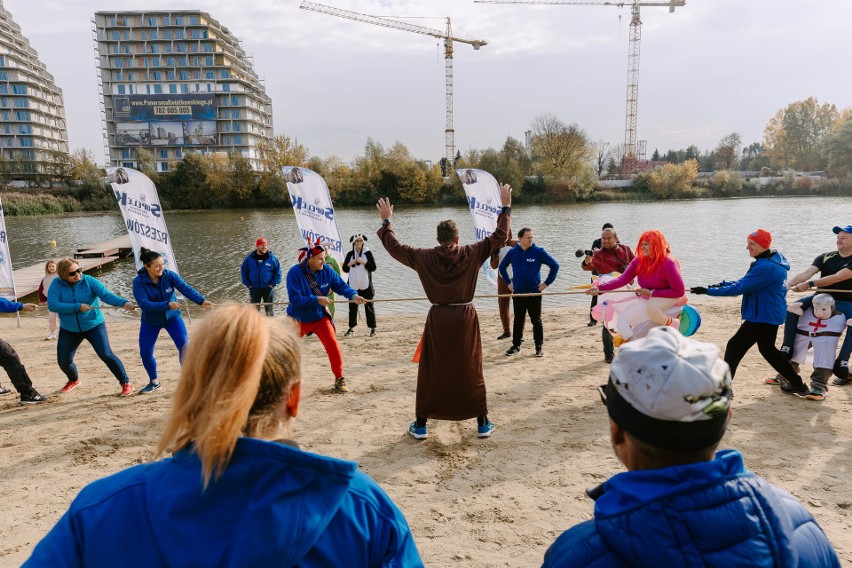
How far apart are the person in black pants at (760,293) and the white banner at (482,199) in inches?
222

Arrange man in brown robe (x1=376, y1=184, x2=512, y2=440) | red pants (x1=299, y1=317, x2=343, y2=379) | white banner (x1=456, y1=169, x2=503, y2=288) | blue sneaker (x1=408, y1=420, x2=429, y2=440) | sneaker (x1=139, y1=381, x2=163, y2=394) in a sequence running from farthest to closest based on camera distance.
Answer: white banner (x1=456, y1=169, x2=503, y2=288) < sneaker (x1=139, y1=381, x2=163, y2=394) < red pants (x1=299, y1=317, x2=343, y2=379) < blue sneaker (x1=408, y1=420, x2=429, y2=440) < man in brown robe (x1=376, y1=184, x2=512, y2=440)

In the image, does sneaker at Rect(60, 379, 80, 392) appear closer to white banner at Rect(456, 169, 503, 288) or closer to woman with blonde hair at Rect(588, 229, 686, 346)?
woman with blonde hair at Rect(588, 229, 686, 346)

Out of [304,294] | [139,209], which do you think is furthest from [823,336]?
[139,209]

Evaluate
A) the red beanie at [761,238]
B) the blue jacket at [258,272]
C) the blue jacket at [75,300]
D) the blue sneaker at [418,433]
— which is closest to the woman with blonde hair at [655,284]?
the red beanie at [761,238]

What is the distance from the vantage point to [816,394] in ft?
20.5

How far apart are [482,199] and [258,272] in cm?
471

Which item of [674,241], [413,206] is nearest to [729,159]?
[413,206]

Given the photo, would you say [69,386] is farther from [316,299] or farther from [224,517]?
[224,517]

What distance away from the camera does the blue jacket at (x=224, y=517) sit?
1.18 m

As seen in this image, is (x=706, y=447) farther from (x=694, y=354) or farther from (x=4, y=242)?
(x=4, y=242)

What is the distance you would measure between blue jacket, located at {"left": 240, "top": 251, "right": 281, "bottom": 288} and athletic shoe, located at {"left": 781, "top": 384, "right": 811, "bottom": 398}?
26.5ft

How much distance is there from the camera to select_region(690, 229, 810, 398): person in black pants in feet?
18.9

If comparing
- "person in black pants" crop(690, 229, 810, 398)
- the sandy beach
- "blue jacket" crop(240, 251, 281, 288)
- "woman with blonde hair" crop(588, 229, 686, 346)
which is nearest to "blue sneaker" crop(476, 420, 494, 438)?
the sandy beach

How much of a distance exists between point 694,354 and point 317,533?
100 centimetres
